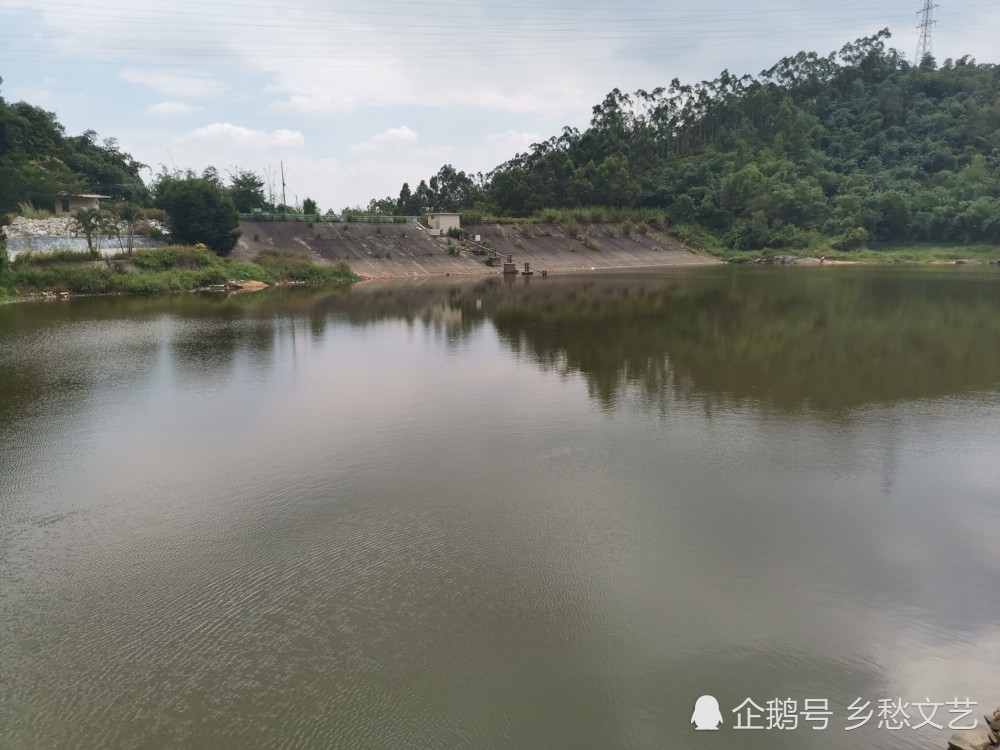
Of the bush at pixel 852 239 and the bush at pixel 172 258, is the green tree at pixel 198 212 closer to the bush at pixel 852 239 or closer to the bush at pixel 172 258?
the bush at pixel 172 258

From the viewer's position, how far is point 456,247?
160 ft

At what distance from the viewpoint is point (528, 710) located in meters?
4.36

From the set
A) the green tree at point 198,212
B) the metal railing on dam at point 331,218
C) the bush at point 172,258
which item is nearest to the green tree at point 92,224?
the bush at point 172,258

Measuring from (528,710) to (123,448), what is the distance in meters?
7.83

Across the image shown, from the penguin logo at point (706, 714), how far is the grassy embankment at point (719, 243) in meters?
52.5

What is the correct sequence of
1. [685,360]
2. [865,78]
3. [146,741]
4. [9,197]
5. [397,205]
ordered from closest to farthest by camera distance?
[146,741] < [685,360] < [9,197] < [397,205] < [865,78]

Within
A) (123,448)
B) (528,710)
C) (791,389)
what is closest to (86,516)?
(123,448)

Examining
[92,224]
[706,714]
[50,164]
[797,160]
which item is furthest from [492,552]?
[797,160]

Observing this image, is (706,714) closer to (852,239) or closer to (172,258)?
(172,258)

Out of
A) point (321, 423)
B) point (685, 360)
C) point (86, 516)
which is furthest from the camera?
point (685, 360)

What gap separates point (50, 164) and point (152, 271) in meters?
18.3

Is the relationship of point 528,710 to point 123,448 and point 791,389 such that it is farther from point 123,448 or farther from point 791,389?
point 791,389

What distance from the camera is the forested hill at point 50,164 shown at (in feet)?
123

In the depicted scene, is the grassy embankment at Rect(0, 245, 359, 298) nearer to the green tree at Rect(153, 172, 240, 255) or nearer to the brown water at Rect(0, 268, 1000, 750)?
the green tree at Rect(153, 172, 240, 255)
